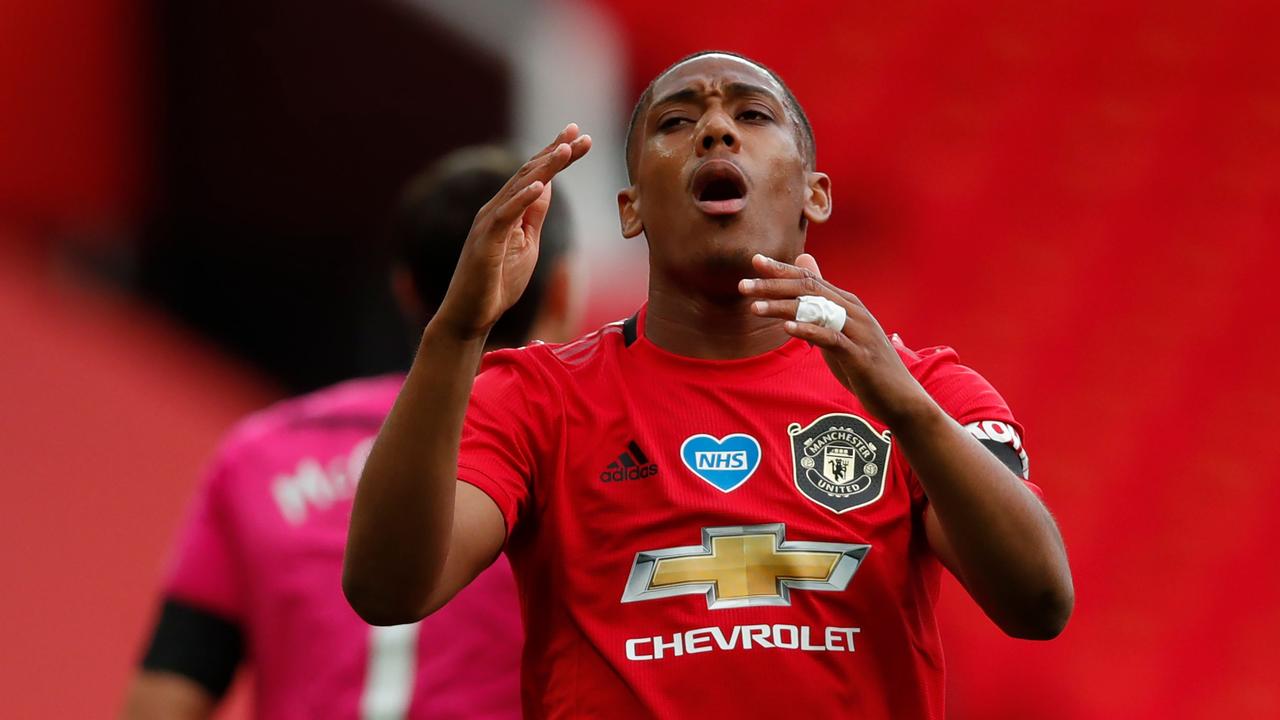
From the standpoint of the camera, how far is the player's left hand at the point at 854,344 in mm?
1680

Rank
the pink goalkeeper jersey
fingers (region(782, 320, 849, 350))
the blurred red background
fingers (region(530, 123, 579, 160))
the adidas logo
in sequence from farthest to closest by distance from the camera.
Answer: the blurred red background < the pink goalkeeper jersey < the adidas logo < fingers (region(530, 123, 579, 160)) < fingers (region(782, 320, 849, 350))

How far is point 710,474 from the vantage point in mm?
1859

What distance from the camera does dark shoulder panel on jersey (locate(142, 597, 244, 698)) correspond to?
101 inches

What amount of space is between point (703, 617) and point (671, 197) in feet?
1.65

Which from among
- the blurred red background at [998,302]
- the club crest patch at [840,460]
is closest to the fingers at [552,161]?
the club crest patch at [840,460]

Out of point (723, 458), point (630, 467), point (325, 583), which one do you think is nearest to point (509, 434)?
point (630, 467)

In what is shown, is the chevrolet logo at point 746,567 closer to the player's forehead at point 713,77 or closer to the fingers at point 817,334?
the fingers at point 817,334

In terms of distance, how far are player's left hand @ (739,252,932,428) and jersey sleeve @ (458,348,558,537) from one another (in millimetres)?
340

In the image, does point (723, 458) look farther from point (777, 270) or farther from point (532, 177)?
point (532, 177)

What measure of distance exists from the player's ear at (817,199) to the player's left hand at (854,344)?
0.33m

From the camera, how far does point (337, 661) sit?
2486 mm

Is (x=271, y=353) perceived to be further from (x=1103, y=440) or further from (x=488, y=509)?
(x=488, y=509)

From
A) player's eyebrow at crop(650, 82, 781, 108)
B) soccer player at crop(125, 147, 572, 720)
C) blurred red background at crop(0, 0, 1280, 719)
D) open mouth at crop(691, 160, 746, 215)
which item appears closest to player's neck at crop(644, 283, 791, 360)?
open mouth at crop(691, 160, 746, 215)

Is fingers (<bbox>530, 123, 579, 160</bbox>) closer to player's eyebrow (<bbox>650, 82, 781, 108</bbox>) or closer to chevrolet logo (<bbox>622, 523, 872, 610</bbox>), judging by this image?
player's eyebrow (<bbox>650, 82, 781, 108</bbox>)
